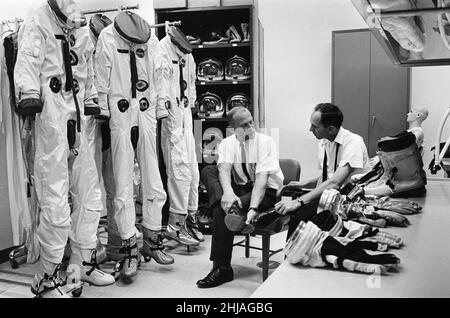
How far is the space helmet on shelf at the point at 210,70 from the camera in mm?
4723

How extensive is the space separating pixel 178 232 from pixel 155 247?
46 cm

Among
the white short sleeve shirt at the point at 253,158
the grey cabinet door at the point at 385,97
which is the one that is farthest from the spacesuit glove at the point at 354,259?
the grey cabinet door at the point at 385,97

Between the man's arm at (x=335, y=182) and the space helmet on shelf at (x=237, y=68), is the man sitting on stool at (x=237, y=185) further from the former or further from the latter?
the space helmet on shelf at (x=237, y=68)

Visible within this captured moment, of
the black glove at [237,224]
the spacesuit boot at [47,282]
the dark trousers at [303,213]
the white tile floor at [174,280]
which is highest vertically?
the dark trousers at [303,213]

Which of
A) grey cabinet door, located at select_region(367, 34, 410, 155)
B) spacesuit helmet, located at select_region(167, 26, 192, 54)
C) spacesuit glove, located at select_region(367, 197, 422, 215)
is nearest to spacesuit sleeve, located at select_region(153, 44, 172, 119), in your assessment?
spacesuit helmet, located at select_region(167, 26, 192, 54)

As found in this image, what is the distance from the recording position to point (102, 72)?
3172 mm

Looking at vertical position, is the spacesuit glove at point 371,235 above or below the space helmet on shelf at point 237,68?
below

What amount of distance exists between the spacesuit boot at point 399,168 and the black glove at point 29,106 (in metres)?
1.84

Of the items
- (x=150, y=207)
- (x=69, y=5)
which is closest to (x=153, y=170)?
(x=150, y=207)

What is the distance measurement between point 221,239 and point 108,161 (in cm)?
109

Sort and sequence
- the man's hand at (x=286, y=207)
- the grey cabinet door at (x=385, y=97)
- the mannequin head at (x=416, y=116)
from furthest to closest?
1. the grey cabinet door at (x=385, y=97)
2. the mannequin head at (x=416, y=116)
3. the man's hand at (x=286, y=207)

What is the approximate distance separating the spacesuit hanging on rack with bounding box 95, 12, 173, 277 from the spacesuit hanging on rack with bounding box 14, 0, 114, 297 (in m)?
0.30

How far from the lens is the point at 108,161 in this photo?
343cm
